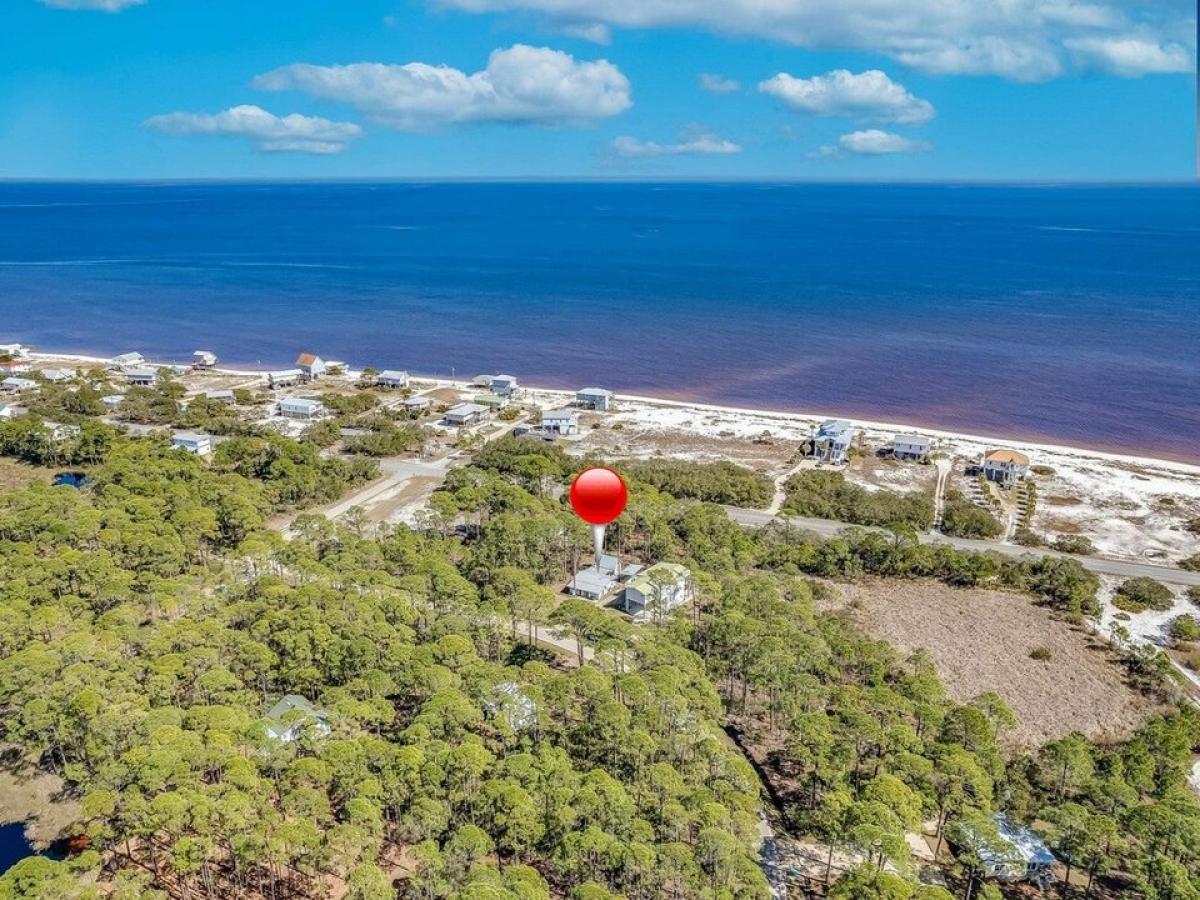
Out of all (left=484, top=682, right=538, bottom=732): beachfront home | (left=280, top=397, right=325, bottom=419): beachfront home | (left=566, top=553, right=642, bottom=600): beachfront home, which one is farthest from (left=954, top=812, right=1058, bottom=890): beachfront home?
(left=280, top=397, right=325, bottom=419): beachfront home

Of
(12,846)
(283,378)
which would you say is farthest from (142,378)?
(12,846)

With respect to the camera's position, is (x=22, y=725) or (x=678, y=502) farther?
(x=678, y=502)

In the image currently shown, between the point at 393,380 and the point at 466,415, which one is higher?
the point at 393,380

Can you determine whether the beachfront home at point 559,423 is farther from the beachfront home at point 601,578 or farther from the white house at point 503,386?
the beachfront home at point 601,578

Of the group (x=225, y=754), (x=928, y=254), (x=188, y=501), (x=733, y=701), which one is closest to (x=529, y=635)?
(x=733, y=701)

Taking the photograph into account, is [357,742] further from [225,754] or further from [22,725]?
[22,725]

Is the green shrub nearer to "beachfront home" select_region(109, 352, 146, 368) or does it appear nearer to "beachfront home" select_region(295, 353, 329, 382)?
"beachfront home" select_region(295, 353, 329, 382)

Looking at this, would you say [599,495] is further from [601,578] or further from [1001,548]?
[1001,548]
